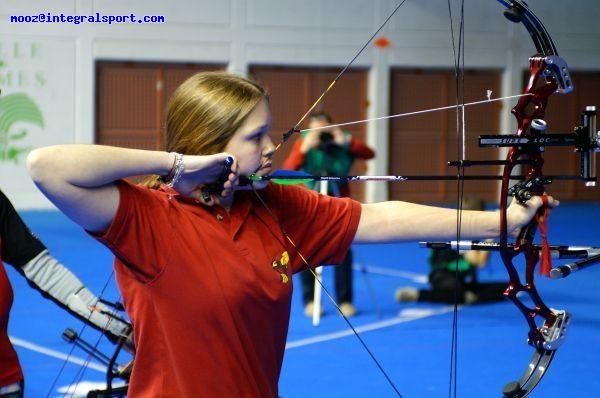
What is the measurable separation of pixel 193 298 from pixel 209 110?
1.04 ft

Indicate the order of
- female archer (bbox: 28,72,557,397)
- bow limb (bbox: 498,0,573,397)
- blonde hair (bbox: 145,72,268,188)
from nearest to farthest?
female archer (bbox: 28,72,557,397) < blonde hair (bbox: 145,72,268,188) < bow limb (bbox: 498,0,573,397)

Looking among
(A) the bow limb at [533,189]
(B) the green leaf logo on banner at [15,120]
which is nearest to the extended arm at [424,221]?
(A) the bow limb at [533,189]

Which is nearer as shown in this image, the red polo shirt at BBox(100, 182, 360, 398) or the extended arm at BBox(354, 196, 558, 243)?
the red polo shirt at BBox(100, 182, 360, 398)

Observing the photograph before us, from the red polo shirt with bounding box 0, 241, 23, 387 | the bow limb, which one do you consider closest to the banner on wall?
the red polo shirt with bounding box 0, 241, 23, 387

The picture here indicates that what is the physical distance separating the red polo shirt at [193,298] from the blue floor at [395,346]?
6.10ft

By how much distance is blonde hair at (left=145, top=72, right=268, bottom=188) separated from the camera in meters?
1.61

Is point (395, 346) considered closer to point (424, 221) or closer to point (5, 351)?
point (5, 351)

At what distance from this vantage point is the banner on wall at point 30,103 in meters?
11.9

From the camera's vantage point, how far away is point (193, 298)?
1.54 meters

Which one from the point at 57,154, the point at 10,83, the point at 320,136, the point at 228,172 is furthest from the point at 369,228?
the point at 10,83

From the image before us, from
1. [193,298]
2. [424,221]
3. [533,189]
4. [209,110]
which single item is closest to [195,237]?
[193,298]

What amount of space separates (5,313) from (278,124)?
11145 mm

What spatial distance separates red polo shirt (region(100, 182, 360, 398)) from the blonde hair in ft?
0.35

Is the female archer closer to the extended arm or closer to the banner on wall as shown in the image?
the extended arm
